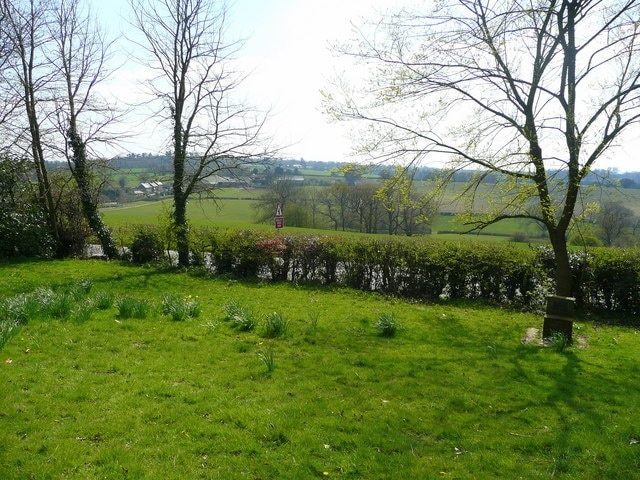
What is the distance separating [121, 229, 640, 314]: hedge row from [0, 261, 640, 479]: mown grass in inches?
113

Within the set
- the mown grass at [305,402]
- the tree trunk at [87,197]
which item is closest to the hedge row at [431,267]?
the mown grass at [305,402]

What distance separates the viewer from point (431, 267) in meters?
12.0

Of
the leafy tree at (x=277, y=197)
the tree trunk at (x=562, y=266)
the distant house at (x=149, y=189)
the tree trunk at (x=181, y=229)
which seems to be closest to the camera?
the tree trunk at (x=562, y=266)

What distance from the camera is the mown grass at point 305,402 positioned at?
3.68 meters

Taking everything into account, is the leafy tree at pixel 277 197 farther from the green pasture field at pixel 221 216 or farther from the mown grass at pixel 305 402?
the mown grass at pixel 305 402

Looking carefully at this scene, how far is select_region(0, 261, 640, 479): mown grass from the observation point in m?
3.68

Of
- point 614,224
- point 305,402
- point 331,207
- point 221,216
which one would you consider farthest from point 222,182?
point 221,216

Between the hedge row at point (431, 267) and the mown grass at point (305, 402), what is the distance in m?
2.87

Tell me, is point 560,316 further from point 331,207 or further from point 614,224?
point 331,207

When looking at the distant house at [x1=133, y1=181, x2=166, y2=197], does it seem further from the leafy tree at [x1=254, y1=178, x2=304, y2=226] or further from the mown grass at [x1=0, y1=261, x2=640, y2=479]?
the leafy tree at [x1=254, y1=178, x2=304, y2=226]

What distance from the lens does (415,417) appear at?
4.62 metres

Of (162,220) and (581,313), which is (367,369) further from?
(162,220)

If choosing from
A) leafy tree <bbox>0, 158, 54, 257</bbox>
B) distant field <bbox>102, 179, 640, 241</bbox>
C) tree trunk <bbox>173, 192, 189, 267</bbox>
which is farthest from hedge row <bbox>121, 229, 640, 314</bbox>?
leafy tree <bbox>0, 158, 54, 257</bbox>

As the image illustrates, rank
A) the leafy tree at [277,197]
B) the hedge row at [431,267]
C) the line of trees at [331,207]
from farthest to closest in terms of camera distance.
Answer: the leafy tree at [277,197] → the line of trees at [331,207] → the hedge row at [431,267]
